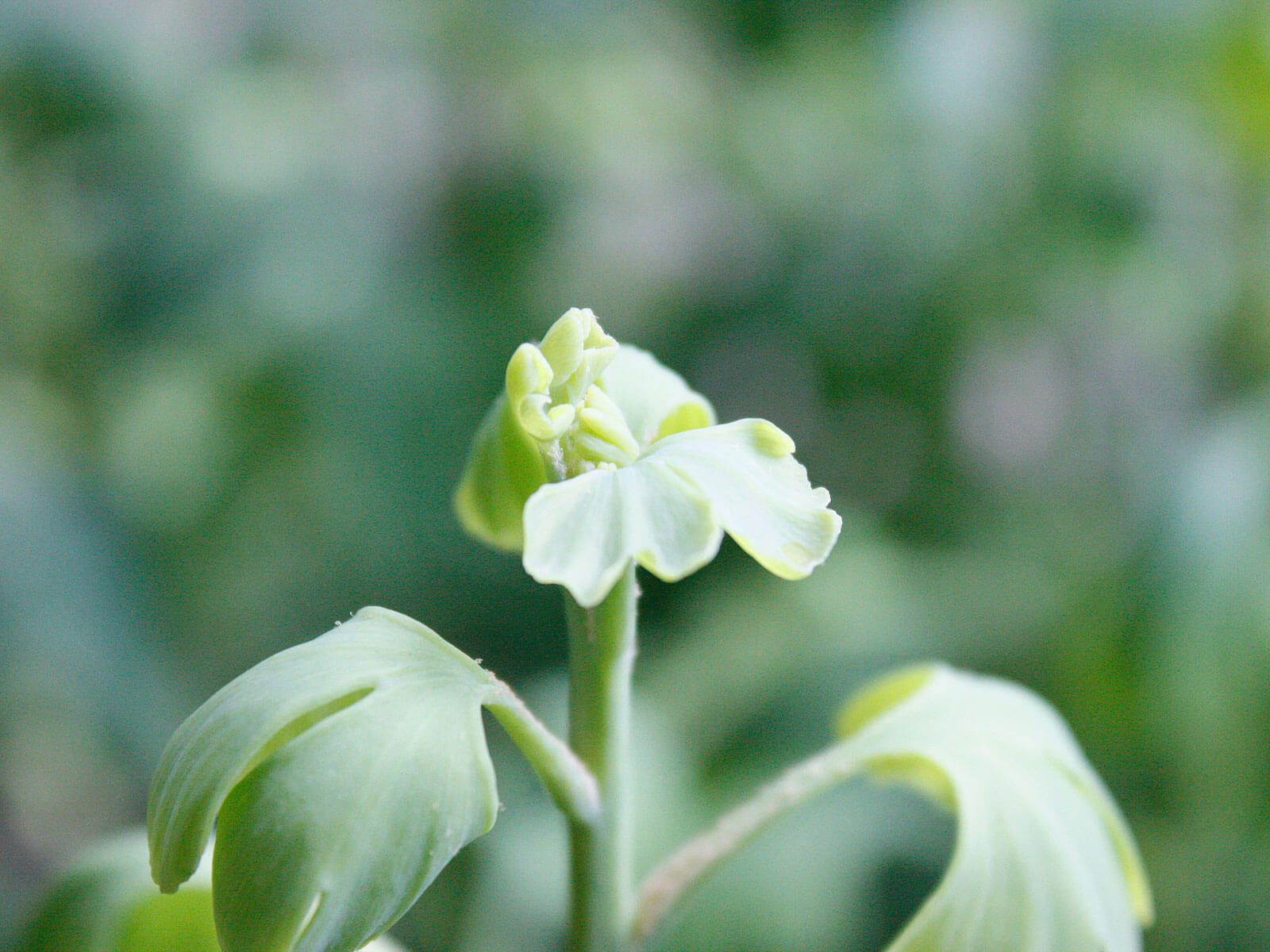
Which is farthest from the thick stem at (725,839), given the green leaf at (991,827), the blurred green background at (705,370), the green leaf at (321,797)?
the blurred green background at (705,370)

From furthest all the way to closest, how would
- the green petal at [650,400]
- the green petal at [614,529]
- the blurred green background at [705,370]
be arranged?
1. the blurred green background at [705,370]
2. the green petal at [650,400]
3. the green petal at [614,529]

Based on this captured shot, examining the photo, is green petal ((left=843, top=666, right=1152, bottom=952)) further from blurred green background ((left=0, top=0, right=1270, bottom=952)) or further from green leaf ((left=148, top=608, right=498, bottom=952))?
blurred green background ((left=0, top=0, right=1270, bottom=952))

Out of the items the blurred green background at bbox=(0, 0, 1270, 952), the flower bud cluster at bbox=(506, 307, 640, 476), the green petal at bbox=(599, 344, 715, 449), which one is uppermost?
the flower bud cluster at bbox=(506, 307, 640, 476)

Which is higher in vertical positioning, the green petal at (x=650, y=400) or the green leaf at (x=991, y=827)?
the green petal at (x=650, y=400)

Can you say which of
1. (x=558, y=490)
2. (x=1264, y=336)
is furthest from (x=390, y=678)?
(x=1264, y=336)

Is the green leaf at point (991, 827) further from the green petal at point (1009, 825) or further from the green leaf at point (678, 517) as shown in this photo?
the green leaf at point (678, 517)

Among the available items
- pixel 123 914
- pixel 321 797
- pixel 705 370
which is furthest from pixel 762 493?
pixel 705 370

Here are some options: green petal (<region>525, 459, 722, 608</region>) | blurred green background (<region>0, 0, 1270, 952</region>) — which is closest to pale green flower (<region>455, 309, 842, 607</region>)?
green petal (<region>525, 459, 722, 608</region>)
